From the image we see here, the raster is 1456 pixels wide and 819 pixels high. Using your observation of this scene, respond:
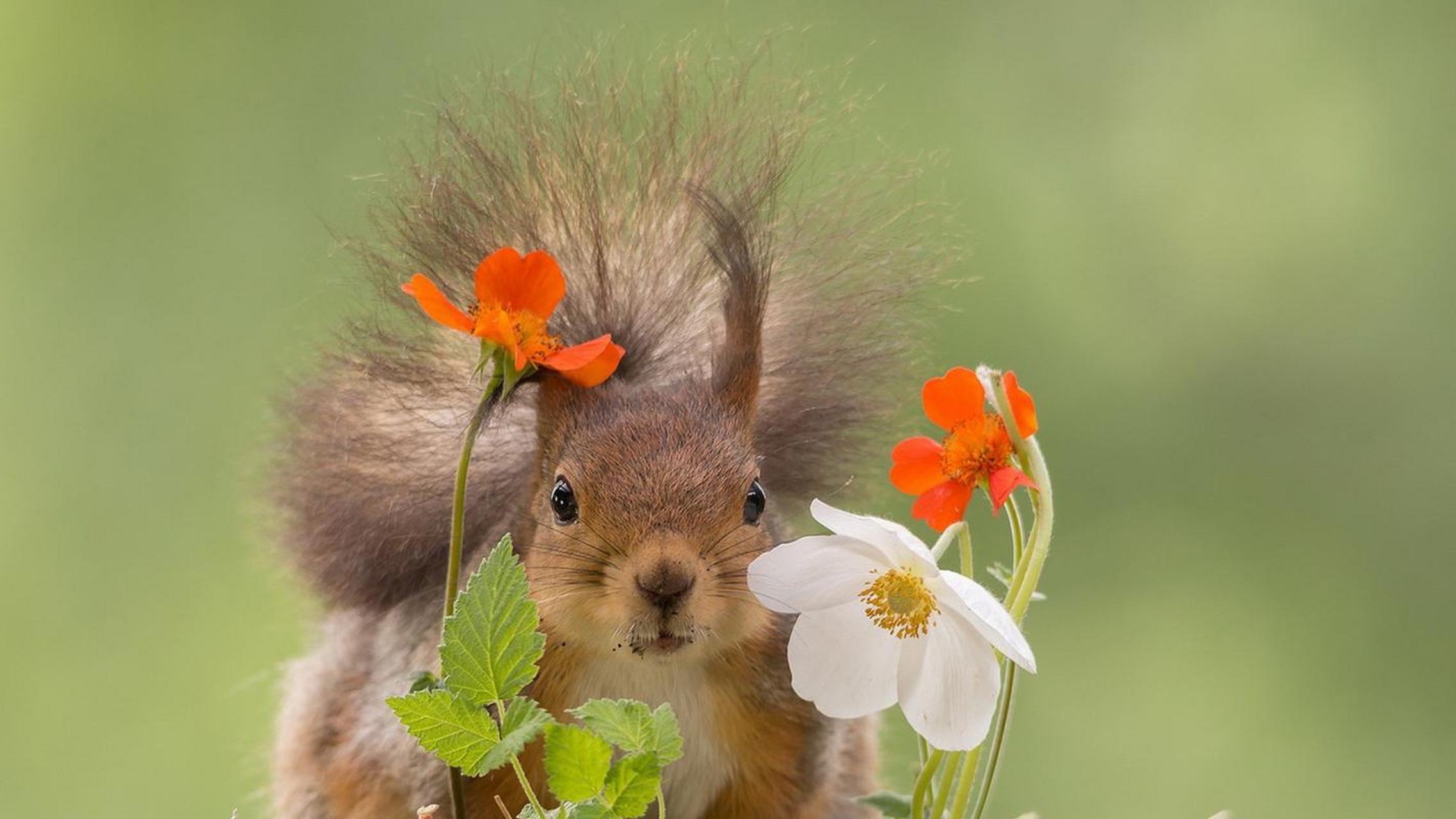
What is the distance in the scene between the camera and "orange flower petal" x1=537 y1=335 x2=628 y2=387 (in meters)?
0.81

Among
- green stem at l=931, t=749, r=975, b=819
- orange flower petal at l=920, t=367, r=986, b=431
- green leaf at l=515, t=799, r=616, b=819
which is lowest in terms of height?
green stem at l=931, t=749, r=975, b=819

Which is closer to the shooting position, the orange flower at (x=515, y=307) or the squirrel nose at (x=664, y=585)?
the orange flower at (x=515, y=307)

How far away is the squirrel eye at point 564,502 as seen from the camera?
965 millimetres

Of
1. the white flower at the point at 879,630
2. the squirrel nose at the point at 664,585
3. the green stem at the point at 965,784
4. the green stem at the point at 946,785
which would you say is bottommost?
the green stem at the point at 946,785

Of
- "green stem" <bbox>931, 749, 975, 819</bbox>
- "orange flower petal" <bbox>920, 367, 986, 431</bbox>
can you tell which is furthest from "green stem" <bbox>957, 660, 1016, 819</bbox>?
"orange flower petal" <bbox>920, 367, 986, 431</bbox>

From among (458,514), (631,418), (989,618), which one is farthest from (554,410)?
(989,618)

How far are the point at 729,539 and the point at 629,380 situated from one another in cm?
15

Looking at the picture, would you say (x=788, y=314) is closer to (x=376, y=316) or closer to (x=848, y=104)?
(x=848, y=104)

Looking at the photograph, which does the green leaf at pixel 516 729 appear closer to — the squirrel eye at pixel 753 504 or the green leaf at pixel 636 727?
the green leaf at pixel 636 727

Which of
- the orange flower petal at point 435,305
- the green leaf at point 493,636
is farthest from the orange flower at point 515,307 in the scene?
the green leaf at point 493,636

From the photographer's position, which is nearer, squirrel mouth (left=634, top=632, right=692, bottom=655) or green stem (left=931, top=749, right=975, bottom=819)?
green stem (left=931, top=749, right=975, bottom=819)

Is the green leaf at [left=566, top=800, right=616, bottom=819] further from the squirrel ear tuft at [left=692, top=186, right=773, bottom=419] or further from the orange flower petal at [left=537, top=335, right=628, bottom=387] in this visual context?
the squirrel ear tuft at [left=692, top=186, right=773, bottom=419]

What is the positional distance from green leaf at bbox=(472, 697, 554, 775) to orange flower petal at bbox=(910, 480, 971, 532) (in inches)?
8.8

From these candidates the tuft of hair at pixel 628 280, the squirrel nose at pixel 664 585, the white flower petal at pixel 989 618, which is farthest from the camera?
the tuft of hair at pixel 628 280
